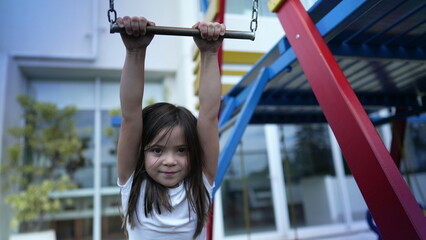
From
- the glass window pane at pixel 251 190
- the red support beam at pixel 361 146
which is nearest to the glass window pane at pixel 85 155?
the glass window pane at pixel 251 190

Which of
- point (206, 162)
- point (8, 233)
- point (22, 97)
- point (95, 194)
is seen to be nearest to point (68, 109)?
point (22, 97)

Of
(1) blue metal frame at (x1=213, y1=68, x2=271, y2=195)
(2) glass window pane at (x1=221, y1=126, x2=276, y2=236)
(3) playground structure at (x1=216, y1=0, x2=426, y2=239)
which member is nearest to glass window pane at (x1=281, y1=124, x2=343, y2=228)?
(2) glass window pane at (x1=221, y1=126, x2=276, y2=236)

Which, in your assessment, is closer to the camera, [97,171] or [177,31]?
[177,31]

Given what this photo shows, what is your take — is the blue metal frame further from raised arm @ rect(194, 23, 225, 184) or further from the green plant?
the green plant

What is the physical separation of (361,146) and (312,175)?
4.16 m

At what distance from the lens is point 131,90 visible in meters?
0.85

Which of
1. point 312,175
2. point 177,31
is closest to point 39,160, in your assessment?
point 312,175

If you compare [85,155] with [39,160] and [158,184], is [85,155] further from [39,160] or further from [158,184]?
[158,184]

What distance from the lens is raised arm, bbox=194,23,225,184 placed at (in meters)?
0.92

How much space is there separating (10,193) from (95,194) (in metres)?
1.08

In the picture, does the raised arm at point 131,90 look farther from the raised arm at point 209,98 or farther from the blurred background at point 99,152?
the blurred background at point 99,152

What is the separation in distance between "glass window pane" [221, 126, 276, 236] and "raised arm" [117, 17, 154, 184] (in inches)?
142

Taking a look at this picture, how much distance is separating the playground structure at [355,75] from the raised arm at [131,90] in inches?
26.8

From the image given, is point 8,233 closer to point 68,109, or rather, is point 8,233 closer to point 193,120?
point 68,109
